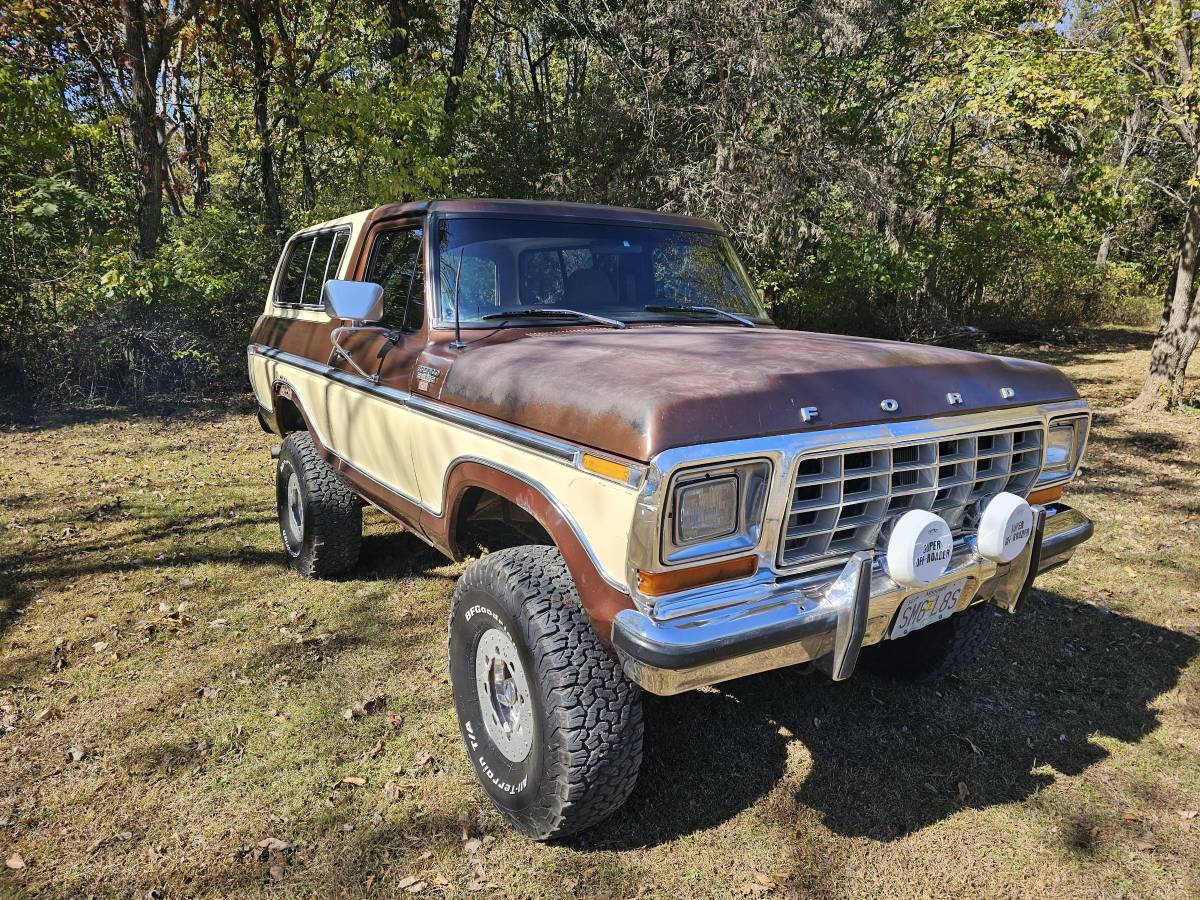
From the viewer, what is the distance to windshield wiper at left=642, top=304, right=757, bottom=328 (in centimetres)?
372

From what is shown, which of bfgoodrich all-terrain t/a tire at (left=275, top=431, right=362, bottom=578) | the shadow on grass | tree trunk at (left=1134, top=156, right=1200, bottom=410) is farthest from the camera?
tree trunk at (left=1134, top=156, right=1200, bottom=410)

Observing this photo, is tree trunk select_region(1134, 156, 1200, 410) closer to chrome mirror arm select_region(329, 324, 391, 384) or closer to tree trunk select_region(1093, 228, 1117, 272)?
chrome mirror arm select_region(329, 324, 391, 384)

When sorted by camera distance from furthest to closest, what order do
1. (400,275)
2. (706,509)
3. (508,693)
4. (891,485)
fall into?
(400,275) < (508,693) < (891,485) < (706,509)

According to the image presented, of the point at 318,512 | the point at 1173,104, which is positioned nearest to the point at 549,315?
the point at 318,512

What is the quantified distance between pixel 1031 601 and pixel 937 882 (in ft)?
8.46

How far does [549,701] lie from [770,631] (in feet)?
2.38

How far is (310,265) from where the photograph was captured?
5.04 m

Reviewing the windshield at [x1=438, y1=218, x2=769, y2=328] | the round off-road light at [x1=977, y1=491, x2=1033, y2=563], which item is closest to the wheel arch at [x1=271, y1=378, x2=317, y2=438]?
the windshield at [x1=438, y1=218, x2=769, y2=328]

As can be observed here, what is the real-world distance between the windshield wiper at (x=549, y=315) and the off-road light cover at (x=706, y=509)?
141cm

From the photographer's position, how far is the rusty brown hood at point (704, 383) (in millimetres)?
2189

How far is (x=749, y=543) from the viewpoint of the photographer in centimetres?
228

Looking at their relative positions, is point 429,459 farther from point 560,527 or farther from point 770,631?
point 770,631

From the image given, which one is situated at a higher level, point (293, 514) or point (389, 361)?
point (389, 361)

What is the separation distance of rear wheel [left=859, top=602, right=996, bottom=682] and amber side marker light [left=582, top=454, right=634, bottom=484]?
6.78 feet
